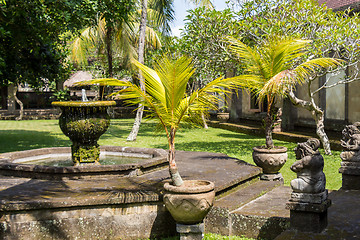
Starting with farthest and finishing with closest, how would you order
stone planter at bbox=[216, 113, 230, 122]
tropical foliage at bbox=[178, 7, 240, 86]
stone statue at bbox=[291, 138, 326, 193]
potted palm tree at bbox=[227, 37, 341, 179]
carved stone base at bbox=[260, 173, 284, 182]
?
stone planter at bbox=[216, 113, 230, 122] < tropical foliage at bbox=[178, 7, 240, 86] < carved stone base at bbox=[260, 173, 284, 182] < potted palm tree at bbox=[227, 37, 341, 179] < stone statue at bbox=[291, 138, 326, 193]

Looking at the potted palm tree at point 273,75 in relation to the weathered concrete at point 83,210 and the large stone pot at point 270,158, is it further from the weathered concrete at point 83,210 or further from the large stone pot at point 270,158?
the weathered concrete at point 83,210

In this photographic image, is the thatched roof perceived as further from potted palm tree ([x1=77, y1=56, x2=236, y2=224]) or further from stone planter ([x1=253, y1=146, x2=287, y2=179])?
potted palm tree ([x1=77, y1=56, x2=236, y2=224])

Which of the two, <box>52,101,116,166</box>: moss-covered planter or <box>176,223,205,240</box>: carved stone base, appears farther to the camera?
<box>52,101,116,166</box>: moss-covered planter

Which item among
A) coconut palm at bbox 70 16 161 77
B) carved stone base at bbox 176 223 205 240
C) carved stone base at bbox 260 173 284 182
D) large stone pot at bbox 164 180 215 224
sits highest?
coconut palm at bbox 70 16 161 77

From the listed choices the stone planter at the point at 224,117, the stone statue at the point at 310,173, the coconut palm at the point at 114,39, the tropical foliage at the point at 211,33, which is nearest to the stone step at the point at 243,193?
the stone statue at the point at 310,173

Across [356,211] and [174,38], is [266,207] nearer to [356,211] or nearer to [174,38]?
[356,211]

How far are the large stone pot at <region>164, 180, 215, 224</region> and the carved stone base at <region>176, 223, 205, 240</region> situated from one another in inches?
2.2

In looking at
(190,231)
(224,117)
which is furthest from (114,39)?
(190,231)

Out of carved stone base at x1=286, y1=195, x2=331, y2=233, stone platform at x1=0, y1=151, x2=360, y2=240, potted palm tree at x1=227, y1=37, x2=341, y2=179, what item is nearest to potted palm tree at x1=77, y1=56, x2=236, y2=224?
stone platform at x1=0, y1=151, x2=360, y2=240

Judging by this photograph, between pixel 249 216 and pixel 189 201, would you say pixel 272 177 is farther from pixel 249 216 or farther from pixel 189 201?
pixel 189 201

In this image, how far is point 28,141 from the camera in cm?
1576

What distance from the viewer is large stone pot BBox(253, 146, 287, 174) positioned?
24.7 feet

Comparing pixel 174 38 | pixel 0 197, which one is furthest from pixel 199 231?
pixel 174 38

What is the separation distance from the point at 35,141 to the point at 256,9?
370 inches
